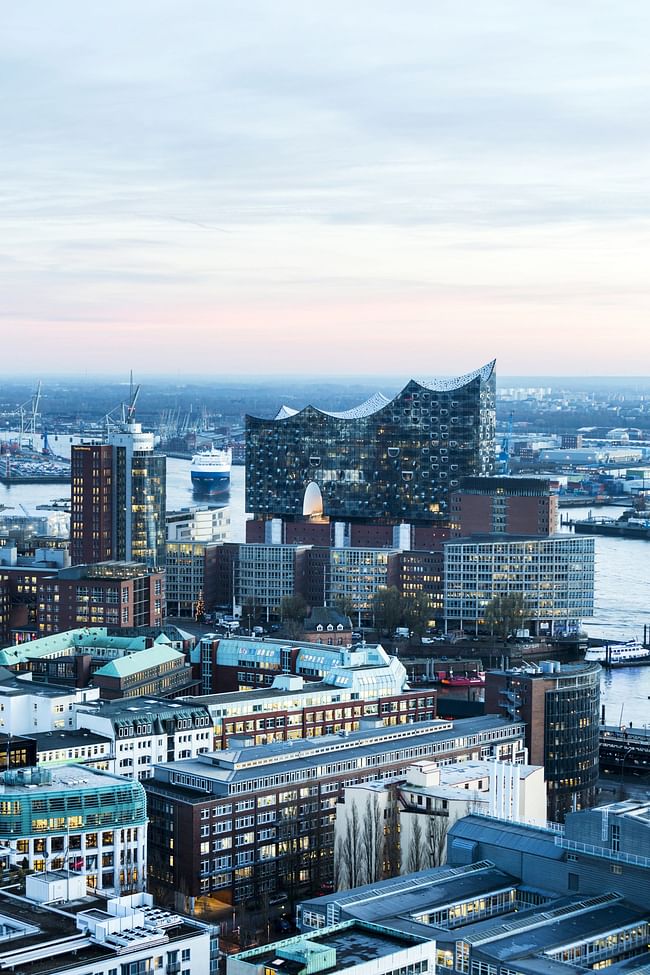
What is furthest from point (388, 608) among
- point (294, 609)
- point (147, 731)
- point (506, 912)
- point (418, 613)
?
point (506, 912)

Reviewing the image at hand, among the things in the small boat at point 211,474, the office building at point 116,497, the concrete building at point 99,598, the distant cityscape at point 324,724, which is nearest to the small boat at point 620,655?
the distant cityscape at point 324,724

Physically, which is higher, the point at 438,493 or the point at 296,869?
the point at 438,493

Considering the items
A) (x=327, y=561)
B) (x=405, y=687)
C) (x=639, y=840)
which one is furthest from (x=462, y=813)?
(x=327, y=561)

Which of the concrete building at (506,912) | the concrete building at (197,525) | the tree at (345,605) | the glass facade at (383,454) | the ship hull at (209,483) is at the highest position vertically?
the glass facade at (383,454)

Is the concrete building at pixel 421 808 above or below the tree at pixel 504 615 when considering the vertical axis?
below

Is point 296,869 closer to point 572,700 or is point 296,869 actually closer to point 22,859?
point 22,859

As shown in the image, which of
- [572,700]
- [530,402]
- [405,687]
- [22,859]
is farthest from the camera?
[530,402]

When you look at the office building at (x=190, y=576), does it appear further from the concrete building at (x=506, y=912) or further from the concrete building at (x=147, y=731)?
the concrete building at (x=506, y=912)

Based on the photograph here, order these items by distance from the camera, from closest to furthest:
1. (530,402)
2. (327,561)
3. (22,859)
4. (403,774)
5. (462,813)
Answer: (22,859), (462,813), (403,774), (327,561), (530,402)
